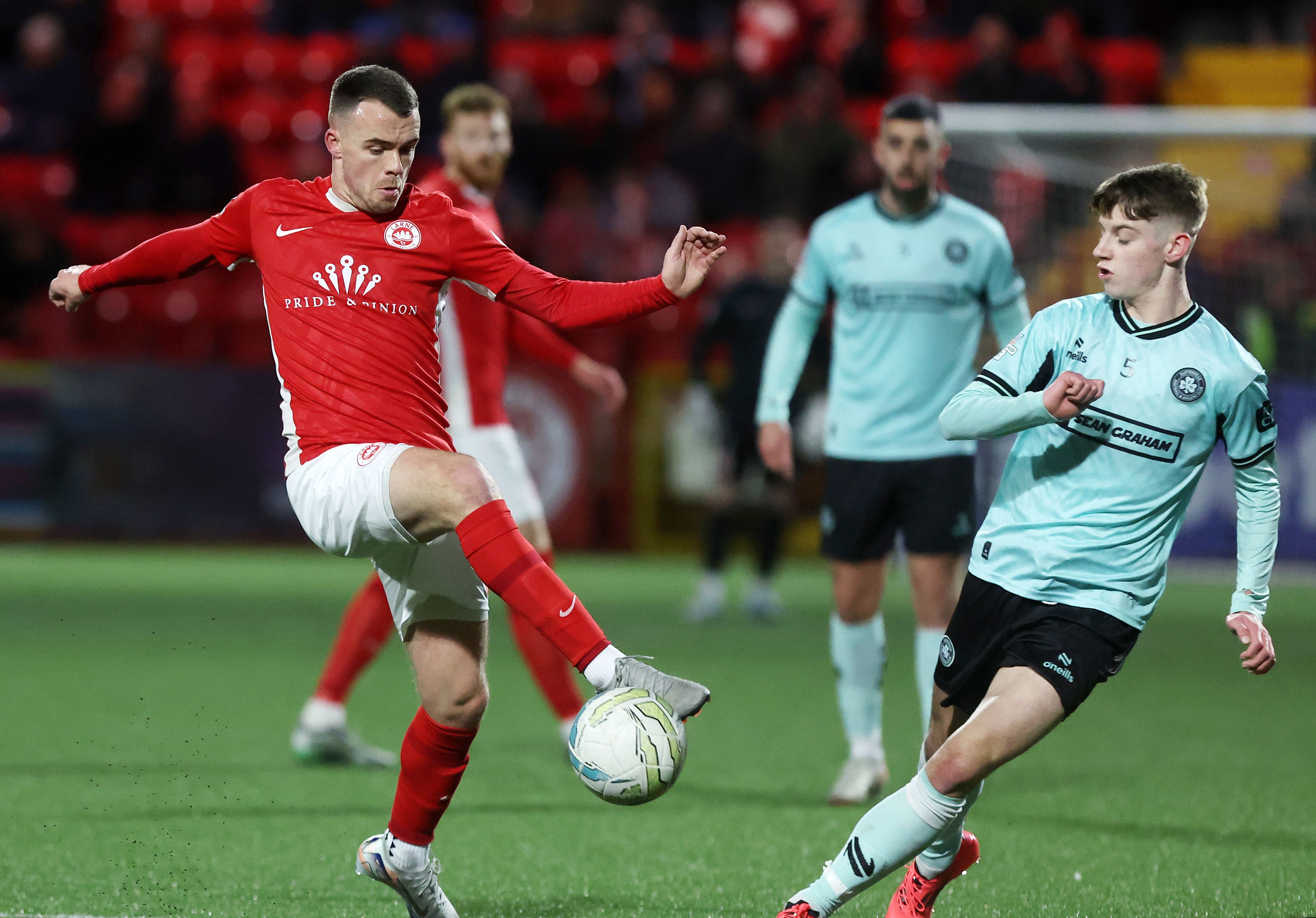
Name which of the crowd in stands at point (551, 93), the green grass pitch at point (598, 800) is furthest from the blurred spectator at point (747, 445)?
the crowd in stands at point (551, 93)

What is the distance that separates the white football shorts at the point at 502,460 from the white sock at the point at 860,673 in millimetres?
1208

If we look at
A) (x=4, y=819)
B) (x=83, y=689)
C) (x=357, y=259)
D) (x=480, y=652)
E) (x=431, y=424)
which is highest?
(x=357, y=259)

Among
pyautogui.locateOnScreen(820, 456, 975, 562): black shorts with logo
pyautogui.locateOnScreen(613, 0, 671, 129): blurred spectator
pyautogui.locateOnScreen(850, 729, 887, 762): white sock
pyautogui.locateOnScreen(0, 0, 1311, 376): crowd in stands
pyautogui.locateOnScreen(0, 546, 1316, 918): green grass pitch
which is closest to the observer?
pyautogui.locateOnScreen(0, 546, 1316, 918): green grass pitch

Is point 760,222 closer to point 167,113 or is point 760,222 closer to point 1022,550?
point 167,113

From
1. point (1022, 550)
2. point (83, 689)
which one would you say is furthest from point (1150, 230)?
point (83, 689)

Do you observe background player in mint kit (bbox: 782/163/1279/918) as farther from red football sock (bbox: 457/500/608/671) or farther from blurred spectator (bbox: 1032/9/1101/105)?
blurred spectator (bbox: 1032/9/1101/105)

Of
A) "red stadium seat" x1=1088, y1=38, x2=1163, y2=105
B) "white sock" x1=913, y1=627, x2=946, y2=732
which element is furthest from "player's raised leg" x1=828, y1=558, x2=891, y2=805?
"red stadium seat" x1=1088, y1=38, x2=1163, y2=105

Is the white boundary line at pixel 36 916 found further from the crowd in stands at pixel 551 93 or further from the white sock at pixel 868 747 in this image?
the crowd in stands at pixel 551 93

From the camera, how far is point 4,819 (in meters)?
4.99

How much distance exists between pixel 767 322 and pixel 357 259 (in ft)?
23.4

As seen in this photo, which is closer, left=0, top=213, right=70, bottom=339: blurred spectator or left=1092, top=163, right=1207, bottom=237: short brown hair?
left=1092, top=163, right=1207, bottom=237: short brown hair

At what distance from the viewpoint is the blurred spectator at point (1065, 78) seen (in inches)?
576

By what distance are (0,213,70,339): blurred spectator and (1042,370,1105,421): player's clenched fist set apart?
41.2ft

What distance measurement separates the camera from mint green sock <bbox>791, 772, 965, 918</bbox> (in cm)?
356
